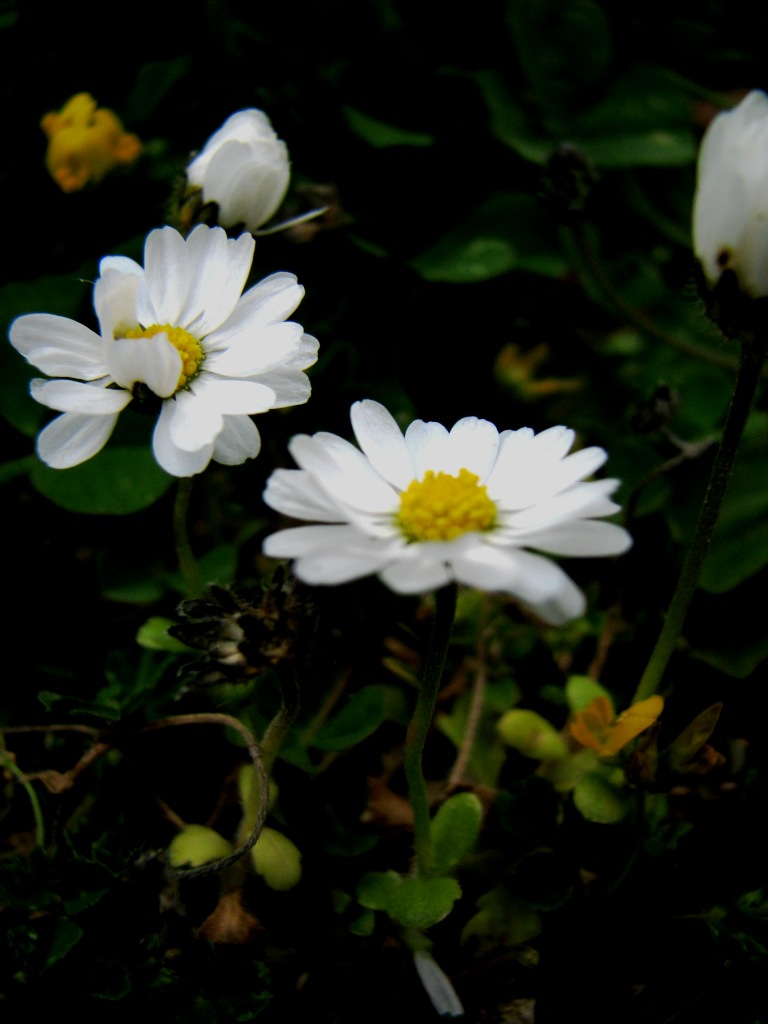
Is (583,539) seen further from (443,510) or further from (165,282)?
(165,282)

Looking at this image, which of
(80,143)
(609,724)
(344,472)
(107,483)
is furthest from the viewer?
(80,143)

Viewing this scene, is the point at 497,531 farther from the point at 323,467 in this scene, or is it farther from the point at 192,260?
the point at 192,260

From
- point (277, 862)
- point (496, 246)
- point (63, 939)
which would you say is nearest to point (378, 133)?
point (496, 246)

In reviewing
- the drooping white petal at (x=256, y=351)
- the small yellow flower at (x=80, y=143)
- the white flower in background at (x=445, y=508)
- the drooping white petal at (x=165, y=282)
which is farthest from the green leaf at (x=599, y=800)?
the small yellow flower at (x=80, y=143)

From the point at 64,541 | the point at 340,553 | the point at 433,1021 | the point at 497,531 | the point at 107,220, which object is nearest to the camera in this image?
the point at 340,553

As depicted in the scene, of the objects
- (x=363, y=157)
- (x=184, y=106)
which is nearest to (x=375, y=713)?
(x=363, y=157)

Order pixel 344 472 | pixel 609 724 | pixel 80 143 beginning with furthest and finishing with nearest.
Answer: pixel 80 143, pixel 609 724, pixel 344 472

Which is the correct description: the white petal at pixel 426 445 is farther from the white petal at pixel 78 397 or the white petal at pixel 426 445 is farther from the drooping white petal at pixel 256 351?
the white petal at pixel 78 397
